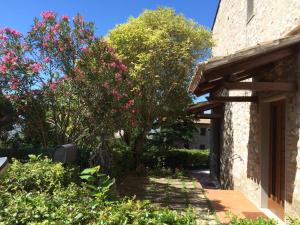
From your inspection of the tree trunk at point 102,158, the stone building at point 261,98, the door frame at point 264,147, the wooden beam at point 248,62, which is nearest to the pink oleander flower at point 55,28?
the tree trunk at point 102,158

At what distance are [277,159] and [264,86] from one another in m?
2.21

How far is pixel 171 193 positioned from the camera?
11156 mm

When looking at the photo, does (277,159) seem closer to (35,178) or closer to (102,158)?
(102,158)

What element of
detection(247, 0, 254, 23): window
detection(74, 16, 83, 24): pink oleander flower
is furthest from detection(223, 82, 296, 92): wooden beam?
detection(74, 16, 83, 24): pink oleander flower

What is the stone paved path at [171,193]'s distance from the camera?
9070mm

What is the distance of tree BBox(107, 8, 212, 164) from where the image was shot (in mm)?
13727

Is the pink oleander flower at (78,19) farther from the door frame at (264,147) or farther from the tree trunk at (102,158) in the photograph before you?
the door frame at (264,147)

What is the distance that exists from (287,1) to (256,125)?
304cm

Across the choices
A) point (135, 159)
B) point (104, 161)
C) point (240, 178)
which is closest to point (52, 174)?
point (104, 161)

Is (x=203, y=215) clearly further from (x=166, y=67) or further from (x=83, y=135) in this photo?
(x=166, y=67)

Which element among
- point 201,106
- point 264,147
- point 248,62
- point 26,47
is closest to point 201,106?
point 201,106

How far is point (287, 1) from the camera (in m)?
7.87

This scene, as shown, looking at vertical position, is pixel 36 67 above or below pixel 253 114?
above

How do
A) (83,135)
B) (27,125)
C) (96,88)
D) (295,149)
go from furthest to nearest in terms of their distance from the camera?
(27,125)
(83,135)
(96,88)
(295,149)
